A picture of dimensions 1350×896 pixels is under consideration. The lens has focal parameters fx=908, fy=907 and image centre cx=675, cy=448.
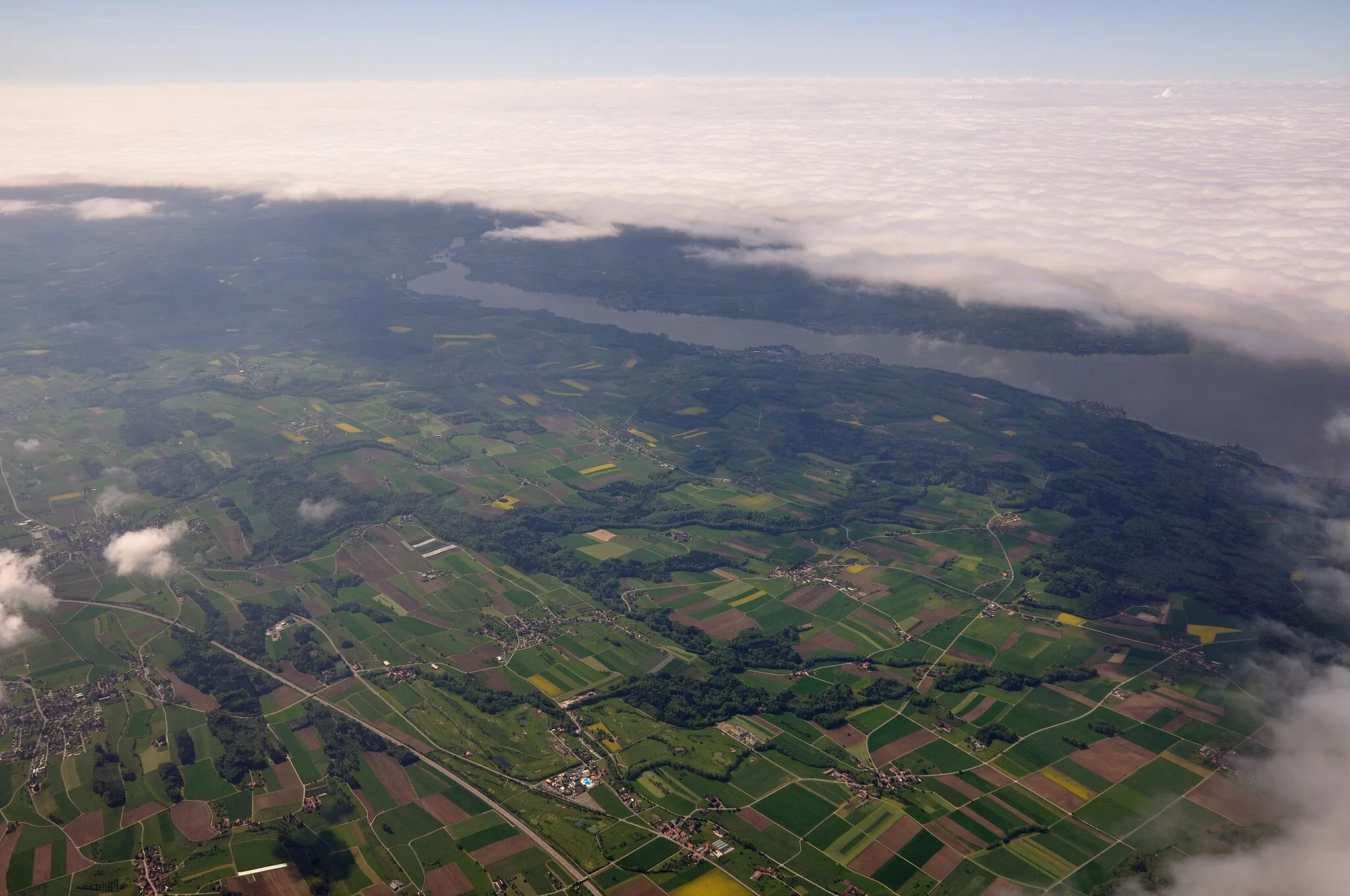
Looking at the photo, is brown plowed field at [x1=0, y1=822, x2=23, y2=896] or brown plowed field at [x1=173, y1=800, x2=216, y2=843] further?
brown plowed field at [x1=173, y1=800, x2=216, y2=843]

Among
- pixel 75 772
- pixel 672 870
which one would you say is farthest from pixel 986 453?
pixel 75 772

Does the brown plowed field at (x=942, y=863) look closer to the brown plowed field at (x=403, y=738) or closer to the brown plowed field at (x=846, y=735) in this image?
the brown plowed field at (x=846, y=735)

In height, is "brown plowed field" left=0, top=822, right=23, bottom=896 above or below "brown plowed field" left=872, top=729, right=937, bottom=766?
above

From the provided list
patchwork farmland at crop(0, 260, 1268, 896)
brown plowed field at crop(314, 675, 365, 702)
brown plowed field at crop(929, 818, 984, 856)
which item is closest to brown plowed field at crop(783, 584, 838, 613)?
patchwork farmland at crop(0, 260, 1268, 896)

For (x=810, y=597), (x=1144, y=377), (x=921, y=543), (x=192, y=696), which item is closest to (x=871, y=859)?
(x=810, y=597)

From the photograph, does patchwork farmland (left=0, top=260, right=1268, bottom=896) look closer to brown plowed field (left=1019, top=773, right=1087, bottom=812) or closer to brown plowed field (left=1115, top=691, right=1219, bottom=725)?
brown plowed field (left=1019, top=773, right=1087, bottom=812)

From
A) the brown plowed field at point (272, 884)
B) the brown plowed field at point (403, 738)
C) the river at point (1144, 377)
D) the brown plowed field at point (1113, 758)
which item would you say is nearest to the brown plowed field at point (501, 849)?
the brown plowed field at point (272, 884)
